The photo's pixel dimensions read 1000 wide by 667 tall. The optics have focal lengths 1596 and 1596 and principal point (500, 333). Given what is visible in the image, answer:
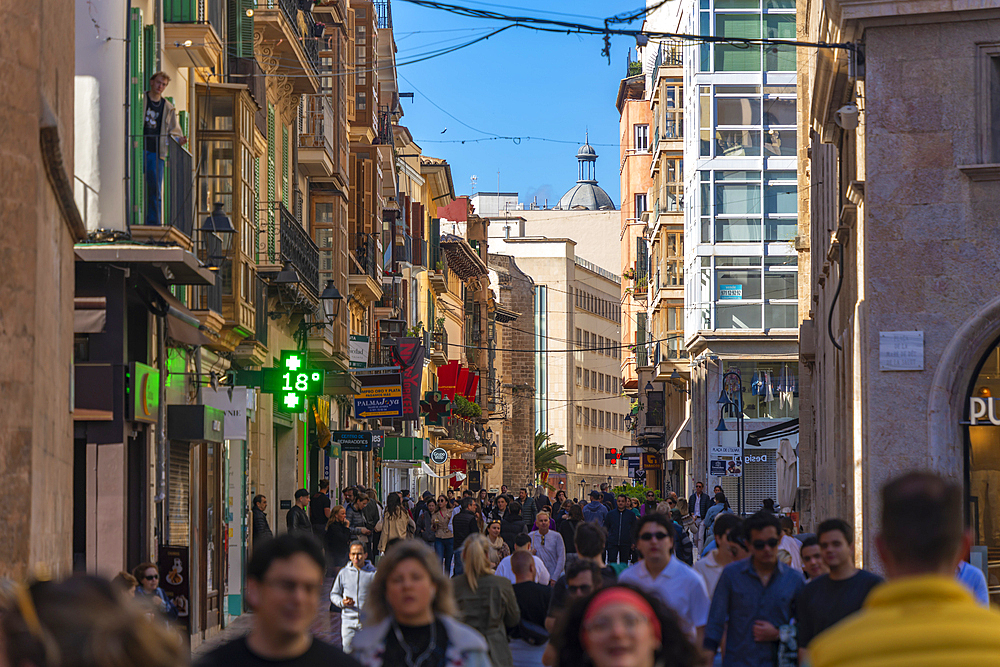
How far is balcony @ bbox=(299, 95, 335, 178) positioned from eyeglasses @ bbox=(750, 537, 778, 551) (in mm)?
22333

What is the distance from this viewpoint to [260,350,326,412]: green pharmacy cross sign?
81.1ft

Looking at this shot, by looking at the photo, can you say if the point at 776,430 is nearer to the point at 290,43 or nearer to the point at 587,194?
the point at 290,43

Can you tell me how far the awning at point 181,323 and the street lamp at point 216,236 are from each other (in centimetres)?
100

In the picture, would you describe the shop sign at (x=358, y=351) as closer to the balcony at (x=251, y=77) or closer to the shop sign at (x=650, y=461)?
the balcony at (x=251, y=77)

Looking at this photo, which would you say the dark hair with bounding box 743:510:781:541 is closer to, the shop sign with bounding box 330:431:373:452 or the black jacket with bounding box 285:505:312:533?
the black jacket with bounding box 285:505:312:533

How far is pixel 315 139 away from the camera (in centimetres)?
3023

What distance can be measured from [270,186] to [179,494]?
8125 millimetres

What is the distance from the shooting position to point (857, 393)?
17.4 metres

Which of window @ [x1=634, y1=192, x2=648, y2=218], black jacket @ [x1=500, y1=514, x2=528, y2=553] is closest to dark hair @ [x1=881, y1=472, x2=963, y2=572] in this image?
black jacket @ [x1=500, y1=514, x2=528, y2=553]

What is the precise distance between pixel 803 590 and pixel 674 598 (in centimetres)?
92

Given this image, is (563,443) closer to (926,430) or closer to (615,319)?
(615,319)

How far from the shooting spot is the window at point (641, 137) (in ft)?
282

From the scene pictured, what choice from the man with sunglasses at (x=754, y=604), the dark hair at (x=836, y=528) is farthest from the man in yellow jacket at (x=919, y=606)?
the man with sunglasses at (x=754, y=604)

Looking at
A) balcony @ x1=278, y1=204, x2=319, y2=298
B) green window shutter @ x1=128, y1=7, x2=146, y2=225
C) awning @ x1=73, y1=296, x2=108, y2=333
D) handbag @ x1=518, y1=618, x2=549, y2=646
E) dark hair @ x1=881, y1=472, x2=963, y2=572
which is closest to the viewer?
dark hair @ x1=881, y1=472, x2=963, y2=572
